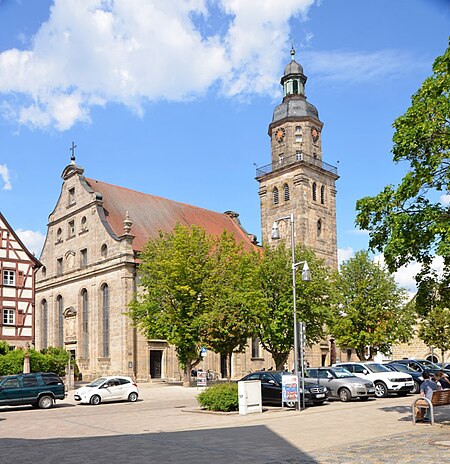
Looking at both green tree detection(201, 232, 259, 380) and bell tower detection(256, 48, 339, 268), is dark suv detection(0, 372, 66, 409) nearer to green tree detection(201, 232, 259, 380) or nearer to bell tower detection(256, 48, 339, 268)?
green tree detection(201, 232, 259, 380)

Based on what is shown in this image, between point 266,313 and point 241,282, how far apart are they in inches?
103

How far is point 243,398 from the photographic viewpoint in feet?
70.7

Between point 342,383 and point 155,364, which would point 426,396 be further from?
point 155,364

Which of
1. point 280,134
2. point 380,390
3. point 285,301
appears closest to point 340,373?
point 380,390

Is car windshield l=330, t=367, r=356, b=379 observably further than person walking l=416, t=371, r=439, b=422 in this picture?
Yes

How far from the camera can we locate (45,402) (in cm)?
2794

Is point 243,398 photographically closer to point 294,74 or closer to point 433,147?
point 433,147

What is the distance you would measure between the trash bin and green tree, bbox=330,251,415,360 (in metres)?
24.4

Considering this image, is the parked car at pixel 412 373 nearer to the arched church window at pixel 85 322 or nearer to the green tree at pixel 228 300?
the green tree at pixel 228 300

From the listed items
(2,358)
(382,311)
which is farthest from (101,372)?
(382,311)

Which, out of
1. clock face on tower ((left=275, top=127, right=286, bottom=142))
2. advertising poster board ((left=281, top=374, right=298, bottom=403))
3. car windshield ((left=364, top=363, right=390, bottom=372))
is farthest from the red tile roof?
advertising poster board ((left=281, top=374, right=298, bottom=403))

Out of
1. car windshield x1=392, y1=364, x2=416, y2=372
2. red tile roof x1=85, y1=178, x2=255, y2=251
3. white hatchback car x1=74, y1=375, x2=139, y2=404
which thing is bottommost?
white hatchback car x1=74, y1=375, x2=139, y2=404

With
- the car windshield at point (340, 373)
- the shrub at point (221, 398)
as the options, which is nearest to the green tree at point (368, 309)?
the car windshield at point (340, 373)

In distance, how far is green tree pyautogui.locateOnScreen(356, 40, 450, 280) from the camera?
54.8ft
